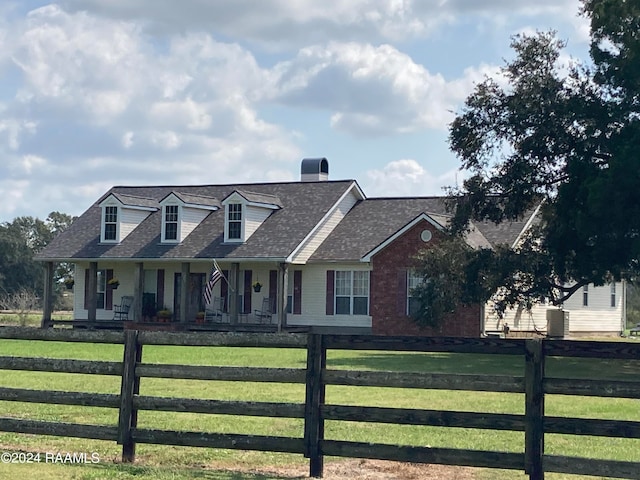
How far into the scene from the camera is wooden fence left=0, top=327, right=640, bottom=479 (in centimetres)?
820

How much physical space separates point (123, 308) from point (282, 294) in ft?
28.8

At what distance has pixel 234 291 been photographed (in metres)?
38.0

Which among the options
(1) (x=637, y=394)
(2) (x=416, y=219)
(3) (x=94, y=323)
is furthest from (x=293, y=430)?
(3) (x=94, y=323)

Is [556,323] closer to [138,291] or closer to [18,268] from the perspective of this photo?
[138,291]

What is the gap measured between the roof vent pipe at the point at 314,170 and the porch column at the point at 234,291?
8644 mm

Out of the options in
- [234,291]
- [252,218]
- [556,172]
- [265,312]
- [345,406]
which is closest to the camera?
[345,406]

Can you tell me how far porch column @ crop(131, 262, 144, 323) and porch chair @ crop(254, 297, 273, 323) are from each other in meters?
5.00

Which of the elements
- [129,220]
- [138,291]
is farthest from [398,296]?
[129,220]

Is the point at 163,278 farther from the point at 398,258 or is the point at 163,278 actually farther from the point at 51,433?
the point at 51,433

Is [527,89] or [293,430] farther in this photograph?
[527,89]

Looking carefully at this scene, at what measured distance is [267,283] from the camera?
39.6 m

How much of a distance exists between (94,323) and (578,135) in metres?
23.3

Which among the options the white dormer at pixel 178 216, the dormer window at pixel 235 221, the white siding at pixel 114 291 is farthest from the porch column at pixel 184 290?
the white siding at pixel 114 291

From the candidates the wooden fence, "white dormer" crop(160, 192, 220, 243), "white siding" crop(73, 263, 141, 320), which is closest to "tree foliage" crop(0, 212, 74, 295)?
"white siding" crop(73, 263, 141, 320)
